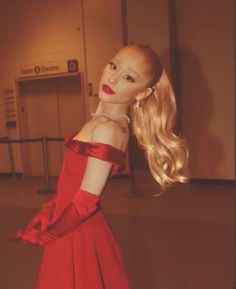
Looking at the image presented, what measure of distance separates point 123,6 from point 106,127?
495 cm

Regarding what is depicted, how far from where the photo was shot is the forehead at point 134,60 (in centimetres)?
135

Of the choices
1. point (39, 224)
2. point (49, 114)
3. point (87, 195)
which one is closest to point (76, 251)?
point (39, 224)

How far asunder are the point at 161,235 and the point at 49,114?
4.16m

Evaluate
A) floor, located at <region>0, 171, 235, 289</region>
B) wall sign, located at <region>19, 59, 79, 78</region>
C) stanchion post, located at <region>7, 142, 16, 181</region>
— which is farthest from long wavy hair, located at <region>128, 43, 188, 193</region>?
stanchion post, located at <region>7, 142, 16, 181</region>

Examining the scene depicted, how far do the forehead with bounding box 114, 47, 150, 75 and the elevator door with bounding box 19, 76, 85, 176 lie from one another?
17.5 feet

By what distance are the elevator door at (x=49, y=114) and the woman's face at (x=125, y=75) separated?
17.4ft

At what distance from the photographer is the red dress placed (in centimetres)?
139

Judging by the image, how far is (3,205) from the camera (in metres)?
5.07

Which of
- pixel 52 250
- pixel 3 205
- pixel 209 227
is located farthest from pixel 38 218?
pixel 3 205

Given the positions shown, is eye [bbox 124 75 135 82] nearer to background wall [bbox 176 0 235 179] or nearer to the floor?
the floor

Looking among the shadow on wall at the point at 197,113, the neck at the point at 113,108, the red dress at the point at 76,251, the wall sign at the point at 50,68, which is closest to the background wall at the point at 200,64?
the shadow on wall at the point at 197,113

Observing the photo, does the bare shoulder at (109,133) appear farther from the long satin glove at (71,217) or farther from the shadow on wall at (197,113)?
the shadow on wall at (197,113)

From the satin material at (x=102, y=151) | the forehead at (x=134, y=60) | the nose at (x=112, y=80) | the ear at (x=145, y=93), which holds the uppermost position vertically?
the forehead at (x=134, y=60)

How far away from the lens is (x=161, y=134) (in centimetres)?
149
